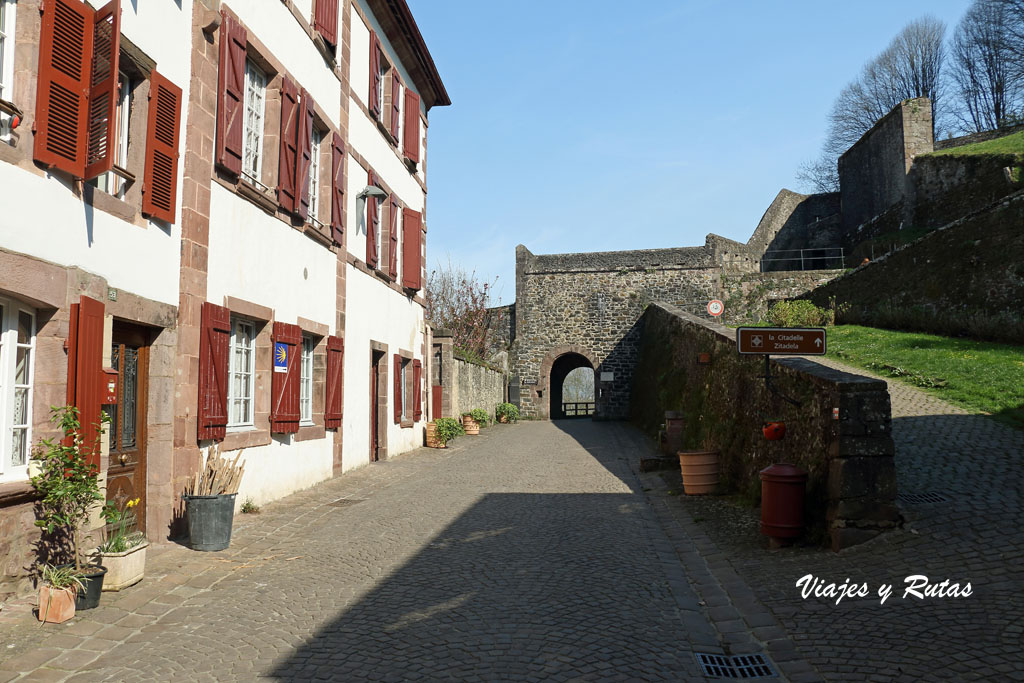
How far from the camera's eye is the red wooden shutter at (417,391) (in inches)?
625

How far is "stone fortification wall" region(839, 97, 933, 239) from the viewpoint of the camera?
27.8 m

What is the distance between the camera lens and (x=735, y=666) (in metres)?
4.08

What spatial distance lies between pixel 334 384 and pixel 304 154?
10.6 feet

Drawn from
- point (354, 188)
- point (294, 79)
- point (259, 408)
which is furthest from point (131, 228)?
point (354, 188)

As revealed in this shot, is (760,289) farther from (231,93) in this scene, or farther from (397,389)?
(231,93)

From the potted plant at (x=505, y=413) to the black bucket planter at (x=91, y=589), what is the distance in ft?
69.3

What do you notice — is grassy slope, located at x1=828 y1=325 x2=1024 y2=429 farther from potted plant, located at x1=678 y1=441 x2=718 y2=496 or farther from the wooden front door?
the wooden front door

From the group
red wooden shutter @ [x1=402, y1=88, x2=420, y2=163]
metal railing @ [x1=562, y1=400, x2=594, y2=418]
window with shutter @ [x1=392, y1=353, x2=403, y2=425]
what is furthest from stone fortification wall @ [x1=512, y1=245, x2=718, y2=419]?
window with shutter @ [x1=392, y1=353, x2=403, y2=425]

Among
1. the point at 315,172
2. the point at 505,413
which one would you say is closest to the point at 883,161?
the point at 505,413

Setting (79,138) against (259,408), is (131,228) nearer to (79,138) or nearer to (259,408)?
(79,138)

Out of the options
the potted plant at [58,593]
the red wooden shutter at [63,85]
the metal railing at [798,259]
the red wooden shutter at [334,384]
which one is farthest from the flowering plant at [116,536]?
the metal railing at [798,259]

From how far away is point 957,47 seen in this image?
42.3 m

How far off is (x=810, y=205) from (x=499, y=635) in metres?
33.5

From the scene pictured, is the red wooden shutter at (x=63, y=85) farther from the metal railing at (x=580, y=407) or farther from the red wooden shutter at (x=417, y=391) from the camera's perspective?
the metal railing at (x=580, y=407)
